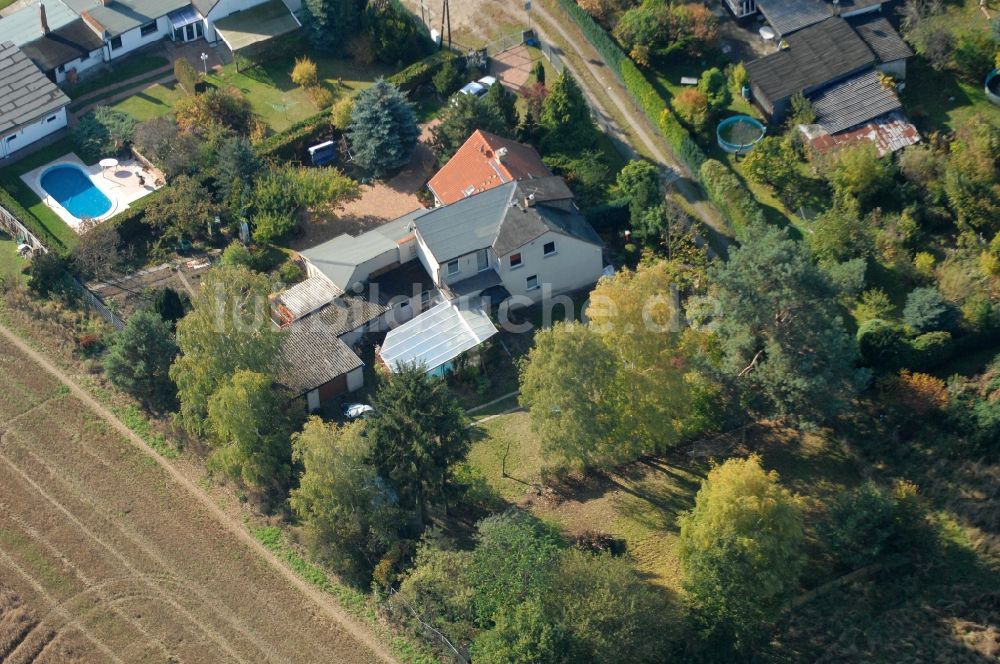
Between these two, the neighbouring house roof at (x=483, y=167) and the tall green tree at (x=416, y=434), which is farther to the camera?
the neighbouring house roof at (x=483, y=167)

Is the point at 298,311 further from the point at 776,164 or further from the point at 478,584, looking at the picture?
the point at 776,164

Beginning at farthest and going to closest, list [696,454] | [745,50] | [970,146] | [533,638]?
[745,50]
[970,146]
[696,454]
[533,638]

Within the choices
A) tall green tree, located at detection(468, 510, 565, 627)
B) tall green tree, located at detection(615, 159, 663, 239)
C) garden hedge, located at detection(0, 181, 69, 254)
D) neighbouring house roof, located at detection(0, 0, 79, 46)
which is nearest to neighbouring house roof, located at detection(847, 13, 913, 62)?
tall green tree, located at detection(615, 159, 663, 239)

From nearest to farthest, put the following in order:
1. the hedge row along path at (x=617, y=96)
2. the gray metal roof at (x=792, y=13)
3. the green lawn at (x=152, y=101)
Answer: the hedge row along path at (x=617, y=96)
the gray metal roof at (x=792, y=13)
the green lawn at (x=152, y=101)

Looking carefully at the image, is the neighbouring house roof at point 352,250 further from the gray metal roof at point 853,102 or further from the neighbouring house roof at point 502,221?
the gray metal roof at point 853,102

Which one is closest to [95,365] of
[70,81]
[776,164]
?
[70,81]

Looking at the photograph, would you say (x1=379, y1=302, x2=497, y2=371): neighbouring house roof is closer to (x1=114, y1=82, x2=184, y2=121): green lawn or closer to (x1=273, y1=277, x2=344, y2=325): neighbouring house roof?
(x1=273, y1=277, x2=344, y2=325): neighbouring house roof

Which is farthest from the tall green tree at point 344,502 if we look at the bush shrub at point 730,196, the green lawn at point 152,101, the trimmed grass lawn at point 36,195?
the green lawn at point 152,101
